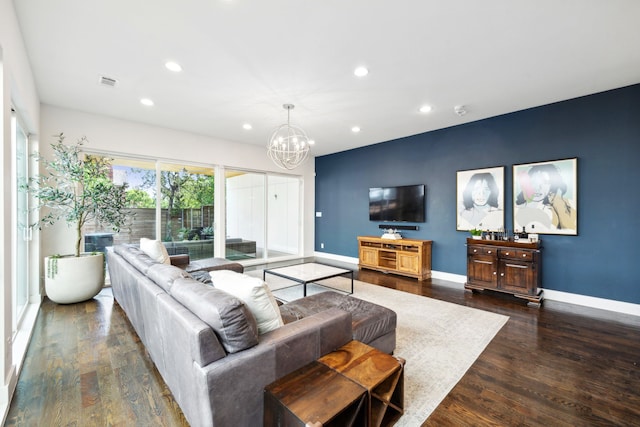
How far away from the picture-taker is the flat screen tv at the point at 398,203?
5.70 m

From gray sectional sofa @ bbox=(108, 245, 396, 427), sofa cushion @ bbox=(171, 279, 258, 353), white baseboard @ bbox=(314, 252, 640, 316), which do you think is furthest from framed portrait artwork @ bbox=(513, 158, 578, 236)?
sofa cushion @ bbox=(171, 279, 258, 353)

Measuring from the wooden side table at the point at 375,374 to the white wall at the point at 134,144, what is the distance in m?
4.87

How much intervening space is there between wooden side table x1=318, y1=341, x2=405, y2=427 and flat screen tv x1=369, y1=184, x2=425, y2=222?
436 cm

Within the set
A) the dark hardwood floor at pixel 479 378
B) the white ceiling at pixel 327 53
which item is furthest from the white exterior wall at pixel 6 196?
the white ceiling at pixel 327 53

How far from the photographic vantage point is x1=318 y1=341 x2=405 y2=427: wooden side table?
148 centimetres

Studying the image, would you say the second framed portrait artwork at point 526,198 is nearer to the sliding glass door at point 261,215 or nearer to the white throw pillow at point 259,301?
the sliding glass door at point 261,215

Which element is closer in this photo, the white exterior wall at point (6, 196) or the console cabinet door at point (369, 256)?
the white exterior wall at point (6, 196)

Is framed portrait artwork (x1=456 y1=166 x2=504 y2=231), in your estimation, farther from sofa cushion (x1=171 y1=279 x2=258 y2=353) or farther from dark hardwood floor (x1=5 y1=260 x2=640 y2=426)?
sofa cushion (x1=171 y1=279 x2=258 y2=353)

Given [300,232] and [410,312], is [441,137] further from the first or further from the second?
[300,232]

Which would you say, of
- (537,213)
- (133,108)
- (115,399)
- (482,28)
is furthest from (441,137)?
(115,399)

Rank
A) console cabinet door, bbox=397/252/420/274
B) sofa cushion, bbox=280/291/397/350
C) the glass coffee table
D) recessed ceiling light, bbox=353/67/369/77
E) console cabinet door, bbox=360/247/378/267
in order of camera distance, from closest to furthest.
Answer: sofa cushion, bbox=280/291/397/350 → recessed ceiling light, bbox=353/67/369/77 → the glass coffee table → console cabinet door, bbox=397/252/420/274 → console cabinet door, bbox=360/247/378/267

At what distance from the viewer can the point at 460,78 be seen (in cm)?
333

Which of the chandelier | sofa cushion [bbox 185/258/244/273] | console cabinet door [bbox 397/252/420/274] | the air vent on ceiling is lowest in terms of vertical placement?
console cabinet door [bbox 397/252/420/274]

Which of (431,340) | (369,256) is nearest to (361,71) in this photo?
(431,340)
